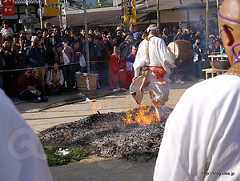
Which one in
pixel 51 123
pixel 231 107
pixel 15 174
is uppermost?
pixel 231 107

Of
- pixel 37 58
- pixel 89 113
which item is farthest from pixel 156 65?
pixel 37 58

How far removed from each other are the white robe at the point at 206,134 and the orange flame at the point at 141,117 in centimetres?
661

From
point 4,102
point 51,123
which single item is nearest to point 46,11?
point 51,123

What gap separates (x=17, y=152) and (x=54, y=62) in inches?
488

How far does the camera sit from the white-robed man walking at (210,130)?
61.3 inches

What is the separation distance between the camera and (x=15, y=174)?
59.7 inches

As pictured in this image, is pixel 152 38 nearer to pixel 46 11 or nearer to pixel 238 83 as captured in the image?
pixel 238 83

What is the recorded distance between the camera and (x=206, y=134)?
1573 mm

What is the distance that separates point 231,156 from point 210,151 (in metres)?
0.06

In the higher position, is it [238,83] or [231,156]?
[238,83]

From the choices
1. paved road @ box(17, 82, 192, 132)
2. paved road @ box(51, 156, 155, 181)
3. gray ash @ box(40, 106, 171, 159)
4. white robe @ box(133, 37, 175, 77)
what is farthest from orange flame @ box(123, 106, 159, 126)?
paved road @ box(51, 156, 155, 181)

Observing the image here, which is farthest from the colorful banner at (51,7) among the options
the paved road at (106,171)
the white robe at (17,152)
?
the white robe at (17,152)

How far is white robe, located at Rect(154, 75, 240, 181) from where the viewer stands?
156 centimetres

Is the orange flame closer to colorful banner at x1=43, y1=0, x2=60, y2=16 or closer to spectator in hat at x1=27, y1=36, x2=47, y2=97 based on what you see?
spectator in hat at x1=27, y1=36, x2=47, y2=97
